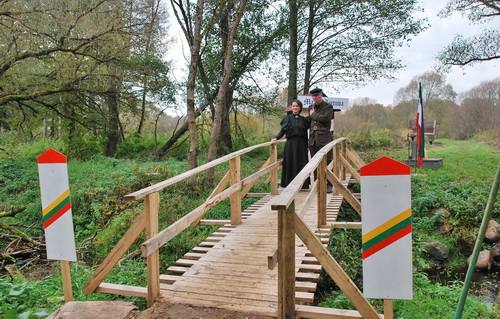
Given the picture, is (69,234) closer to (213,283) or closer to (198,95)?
(213,283)

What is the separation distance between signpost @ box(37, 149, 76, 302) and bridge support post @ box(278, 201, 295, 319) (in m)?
1.83

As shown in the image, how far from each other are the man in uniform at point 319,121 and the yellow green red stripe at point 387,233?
437cm

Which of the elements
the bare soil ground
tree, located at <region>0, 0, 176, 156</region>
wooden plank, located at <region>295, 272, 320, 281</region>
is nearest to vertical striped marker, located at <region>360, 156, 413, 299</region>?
the bare soil ground

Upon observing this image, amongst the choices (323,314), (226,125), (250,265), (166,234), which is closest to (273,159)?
(250,265)

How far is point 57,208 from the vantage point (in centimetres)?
327

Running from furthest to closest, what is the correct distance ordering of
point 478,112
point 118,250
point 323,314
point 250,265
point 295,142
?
point 478,112
point 295,142
point 250,265
point 118,250
point 323,314

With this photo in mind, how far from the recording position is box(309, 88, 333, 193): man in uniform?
6.62m

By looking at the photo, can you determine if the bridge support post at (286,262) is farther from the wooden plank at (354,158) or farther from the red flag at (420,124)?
the red flag at (420,124)

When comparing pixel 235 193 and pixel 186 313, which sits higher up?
pixel 235 193

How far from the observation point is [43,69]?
32.6 ft

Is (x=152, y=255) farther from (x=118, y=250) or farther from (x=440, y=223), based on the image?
(x=440, y=223)

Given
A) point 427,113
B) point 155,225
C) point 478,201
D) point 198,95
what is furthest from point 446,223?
point 427,113

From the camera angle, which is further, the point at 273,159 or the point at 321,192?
the point at 273,159

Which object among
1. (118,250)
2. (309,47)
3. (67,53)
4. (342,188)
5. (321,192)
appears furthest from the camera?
(309,47)
